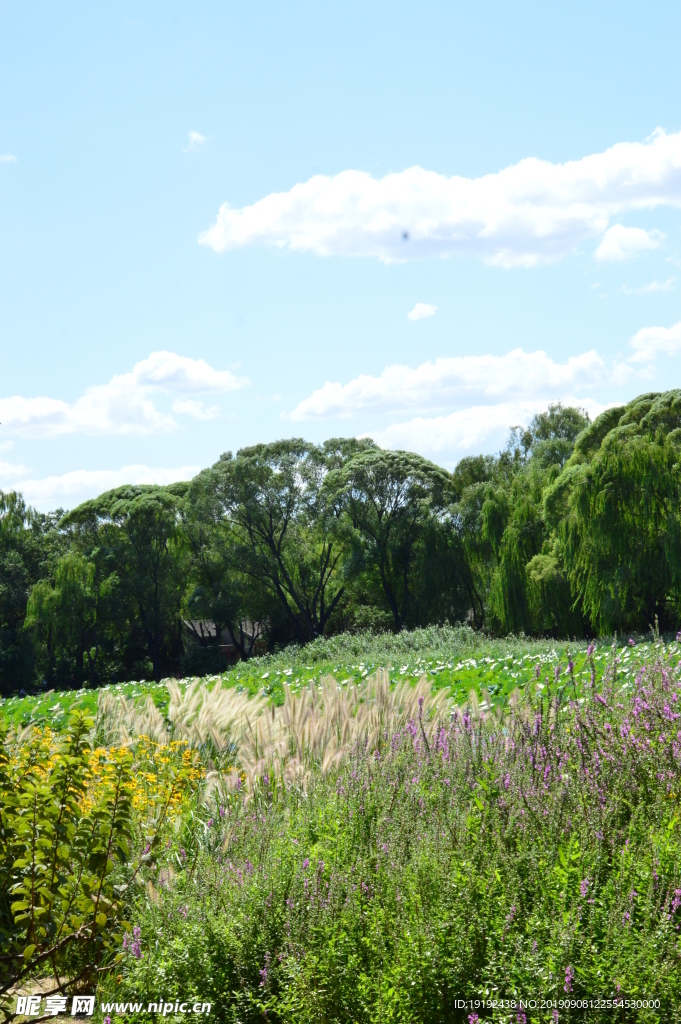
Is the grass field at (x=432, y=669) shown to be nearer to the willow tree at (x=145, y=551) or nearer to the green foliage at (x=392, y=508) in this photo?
the green foliage at (x=392, y=508)

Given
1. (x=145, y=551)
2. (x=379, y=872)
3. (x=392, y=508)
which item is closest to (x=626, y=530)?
(x=392, y=508)

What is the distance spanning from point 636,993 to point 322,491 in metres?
31.7

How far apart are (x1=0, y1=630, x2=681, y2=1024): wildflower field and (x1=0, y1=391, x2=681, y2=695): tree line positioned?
21.5m

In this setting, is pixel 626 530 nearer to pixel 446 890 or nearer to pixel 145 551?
pixel 446 890

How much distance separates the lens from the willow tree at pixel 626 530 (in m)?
20.2

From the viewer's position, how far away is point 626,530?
67.3 ft

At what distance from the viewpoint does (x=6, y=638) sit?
35.9m

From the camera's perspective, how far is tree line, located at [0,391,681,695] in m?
29.7

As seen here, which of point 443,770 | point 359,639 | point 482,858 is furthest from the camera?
point 359,639

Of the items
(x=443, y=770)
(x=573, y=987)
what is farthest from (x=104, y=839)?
(x=573, y=987)

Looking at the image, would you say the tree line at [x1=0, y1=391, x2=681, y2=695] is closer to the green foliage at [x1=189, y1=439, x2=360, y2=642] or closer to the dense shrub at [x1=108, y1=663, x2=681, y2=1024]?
the green foliage at [x1=189, y1=439, x2=360, y2=642]

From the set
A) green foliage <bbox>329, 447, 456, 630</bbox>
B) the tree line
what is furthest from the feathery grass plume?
green foliage <bbox>329, 447, 456, 630</bbox>

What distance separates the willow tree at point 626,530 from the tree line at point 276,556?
414cm

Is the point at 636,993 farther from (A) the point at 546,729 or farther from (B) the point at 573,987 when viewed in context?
(A) the point at 546,729
